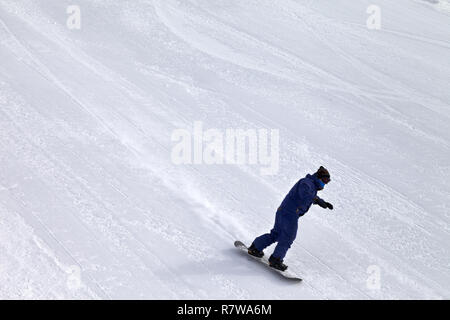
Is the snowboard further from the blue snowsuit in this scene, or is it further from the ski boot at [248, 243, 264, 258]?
the blue snowsuit

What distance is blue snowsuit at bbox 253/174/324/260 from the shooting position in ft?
23.4

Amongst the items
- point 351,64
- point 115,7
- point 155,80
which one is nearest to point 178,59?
point 155,80

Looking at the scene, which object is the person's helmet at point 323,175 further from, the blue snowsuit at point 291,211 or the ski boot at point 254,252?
the ski boot at point 254,252

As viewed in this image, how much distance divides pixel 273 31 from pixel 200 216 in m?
7.43

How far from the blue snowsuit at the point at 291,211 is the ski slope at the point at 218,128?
0.41m

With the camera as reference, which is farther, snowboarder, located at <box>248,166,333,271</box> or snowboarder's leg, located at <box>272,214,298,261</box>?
snowboarder's leg, located at <box>272,214,298,261</box>

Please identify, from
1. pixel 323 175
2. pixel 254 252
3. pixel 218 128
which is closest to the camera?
pixel 323 175

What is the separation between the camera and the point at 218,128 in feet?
35.5

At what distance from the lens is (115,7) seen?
14.7 metres

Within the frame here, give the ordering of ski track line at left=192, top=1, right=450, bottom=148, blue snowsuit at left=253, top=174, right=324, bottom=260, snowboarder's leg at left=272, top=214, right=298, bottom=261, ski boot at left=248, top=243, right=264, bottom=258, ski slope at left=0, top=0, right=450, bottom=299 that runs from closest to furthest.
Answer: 1. blue snowsuit at left=253, top=174, right=324, bottom=260
2. snowboarder's leg at left=272, top=214, right=298, bottom=261
3. ski slope at left=0, top=0, right=450, bottom=299
4. ski boot at left=248, top=243, right=264, bottom=258
5. ski track line at left=192, top=1, right=450, bottom=148

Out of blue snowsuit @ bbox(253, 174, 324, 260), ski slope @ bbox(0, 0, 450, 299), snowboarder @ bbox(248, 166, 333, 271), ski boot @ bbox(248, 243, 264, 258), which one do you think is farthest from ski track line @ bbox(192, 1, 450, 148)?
ski boot @ bbox(248, 243, 264, 258)

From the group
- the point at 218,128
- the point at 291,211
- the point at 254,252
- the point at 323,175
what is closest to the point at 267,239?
the point at 254,252

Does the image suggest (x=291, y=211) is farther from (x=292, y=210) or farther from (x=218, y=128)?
(x=218, y=128)

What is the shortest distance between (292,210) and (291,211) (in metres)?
0.02
